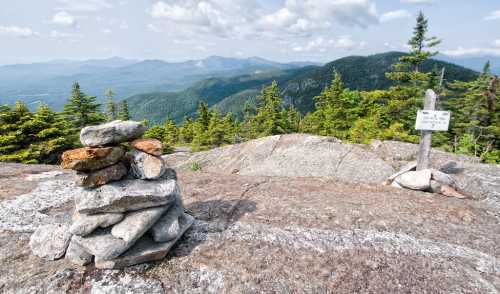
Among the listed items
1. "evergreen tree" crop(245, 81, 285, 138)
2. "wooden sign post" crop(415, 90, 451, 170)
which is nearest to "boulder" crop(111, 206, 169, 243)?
"wooden sign post" crop(415, 90, 451, 170)

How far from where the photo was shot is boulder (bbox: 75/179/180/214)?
5879 millimetres

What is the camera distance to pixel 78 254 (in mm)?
6051

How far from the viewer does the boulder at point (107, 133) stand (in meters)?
5.87

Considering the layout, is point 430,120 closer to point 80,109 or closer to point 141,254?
point 141,254

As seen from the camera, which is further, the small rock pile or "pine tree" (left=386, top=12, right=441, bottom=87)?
"pine tree" (left=386, top=12, right=441, bottom=87)

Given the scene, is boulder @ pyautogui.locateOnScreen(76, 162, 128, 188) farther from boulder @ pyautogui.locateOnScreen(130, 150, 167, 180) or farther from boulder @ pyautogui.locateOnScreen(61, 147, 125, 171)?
boulder @ pyautogui.locateOnScreen(130, 150, 167, 180)

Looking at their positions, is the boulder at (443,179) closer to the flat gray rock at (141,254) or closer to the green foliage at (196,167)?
the flat gray rock at (141,254)

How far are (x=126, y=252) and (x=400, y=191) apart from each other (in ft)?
33.1

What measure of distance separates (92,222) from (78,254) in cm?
89

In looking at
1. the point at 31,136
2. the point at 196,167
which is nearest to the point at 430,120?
the point at 196,167

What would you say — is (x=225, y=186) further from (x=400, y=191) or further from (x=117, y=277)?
(x=400, y=191)

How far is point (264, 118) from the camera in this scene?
1978 inches

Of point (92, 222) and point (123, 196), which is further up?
point (123, 196)

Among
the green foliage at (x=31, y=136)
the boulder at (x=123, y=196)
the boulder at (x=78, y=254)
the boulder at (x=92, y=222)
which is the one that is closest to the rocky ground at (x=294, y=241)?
the boulder at (x=78, y=254)
